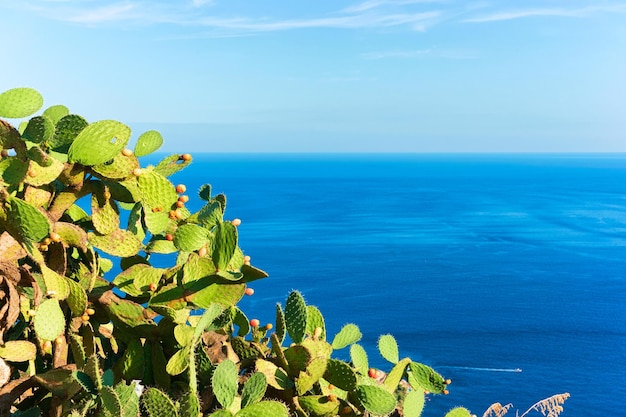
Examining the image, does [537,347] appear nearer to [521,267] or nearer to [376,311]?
[376,311]

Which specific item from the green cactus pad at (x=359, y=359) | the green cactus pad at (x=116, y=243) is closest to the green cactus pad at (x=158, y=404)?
the green cactus pad at (x=116, y=243)

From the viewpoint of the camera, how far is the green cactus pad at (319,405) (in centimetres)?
116

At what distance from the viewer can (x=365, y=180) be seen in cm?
13850

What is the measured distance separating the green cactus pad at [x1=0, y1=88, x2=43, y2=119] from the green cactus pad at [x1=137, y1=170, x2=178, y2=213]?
316mm

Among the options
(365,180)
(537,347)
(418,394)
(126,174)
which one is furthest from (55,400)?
(365,180)

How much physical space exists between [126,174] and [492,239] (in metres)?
75.6

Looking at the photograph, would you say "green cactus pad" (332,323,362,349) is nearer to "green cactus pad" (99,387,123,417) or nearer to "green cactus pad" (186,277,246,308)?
"green cactus pad" (186,277,246,308)

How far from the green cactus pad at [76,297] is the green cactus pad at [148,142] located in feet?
1.27

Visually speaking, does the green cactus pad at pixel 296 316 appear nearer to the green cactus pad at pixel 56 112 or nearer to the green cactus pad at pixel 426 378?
the green cactus pad at pixel 426 378

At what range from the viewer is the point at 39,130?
1.21 metres

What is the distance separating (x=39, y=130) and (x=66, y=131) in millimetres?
53

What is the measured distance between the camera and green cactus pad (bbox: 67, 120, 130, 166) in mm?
1162

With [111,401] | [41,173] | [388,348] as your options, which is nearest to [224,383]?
[111,401]

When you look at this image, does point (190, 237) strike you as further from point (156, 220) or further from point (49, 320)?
point (49, 320)
